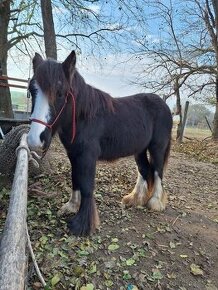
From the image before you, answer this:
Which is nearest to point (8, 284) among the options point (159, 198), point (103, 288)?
point (103, 288)

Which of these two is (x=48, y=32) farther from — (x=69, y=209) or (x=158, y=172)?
(x=69, y=209)

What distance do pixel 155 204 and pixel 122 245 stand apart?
1133 mm

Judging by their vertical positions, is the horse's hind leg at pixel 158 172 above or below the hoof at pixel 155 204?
above

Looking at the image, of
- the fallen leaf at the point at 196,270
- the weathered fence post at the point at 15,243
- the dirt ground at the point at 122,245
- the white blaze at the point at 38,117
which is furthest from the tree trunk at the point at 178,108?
the weathered fence post at the point at 15,243

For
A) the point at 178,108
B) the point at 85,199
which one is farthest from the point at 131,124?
the point at 178,108

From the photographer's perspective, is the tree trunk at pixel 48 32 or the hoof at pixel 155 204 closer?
the hoof at pixel 155 204

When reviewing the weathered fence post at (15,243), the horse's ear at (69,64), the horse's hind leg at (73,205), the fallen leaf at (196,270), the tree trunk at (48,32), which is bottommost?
the fallen leaf at (196,270)

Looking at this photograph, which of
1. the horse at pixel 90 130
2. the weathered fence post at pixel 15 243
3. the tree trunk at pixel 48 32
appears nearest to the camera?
the weathered fence post at pixel 15 243

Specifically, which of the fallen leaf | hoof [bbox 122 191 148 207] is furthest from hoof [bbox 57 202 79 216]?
the fallen leaf

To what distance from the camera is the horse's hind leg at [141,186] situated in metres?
4.11

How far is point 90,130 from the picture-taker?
320 centimetres

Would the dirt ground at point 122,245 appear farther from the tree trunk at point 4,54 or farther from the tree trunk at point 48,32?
the tree trunk at point 4,54

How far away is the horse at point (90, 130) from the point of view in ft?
8.68

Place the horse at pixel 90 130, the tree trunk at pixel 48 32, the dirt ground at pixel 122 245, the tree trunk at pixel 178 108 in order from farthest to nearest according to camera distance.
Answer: the tree trunk at pixel 178 108 → the tree trunk at pixel 48 32 → the horse at pixel 90 130 → the dirt ground at pixel 122 245
